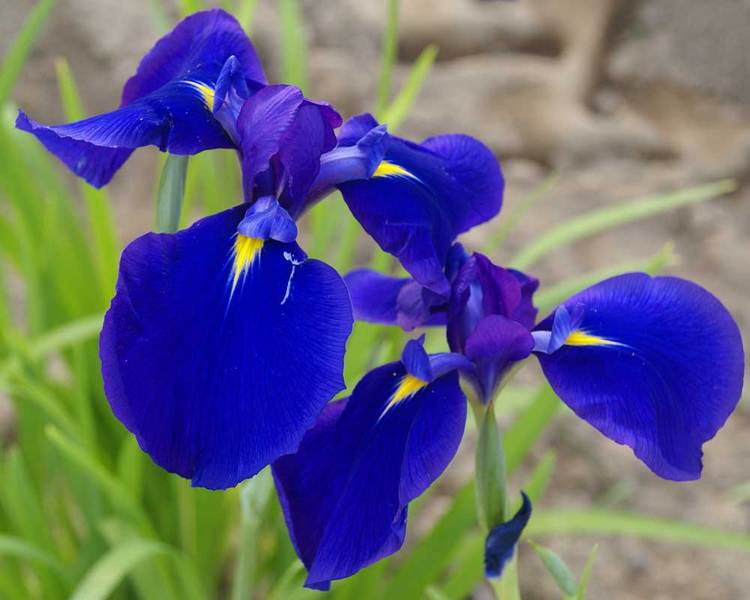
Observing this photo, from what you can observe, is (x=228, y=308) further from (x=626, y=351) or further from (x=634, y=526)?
(x=634, y=526)

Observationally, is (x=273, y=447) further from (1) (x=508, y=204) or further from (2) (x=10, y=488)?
(1) (x=508, y=204)

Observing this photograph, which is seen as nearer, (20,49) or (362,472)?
(362,472)

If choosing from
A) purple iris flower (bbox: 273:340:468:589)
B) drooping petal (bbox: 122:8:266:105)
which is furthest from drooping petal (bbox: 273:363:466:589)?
drooping petal (bbox: 122:8:266:105)

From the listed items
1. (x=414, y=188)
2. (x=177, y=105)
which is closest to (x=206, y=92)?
(x=177, y=105)

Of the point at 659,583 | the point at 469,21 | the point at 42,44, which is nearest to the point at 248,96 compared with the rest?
the point at 659,583

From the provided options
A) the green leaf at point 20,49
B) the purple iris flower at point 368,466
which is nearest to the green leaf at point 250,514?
the purple iris flower at point 368,466

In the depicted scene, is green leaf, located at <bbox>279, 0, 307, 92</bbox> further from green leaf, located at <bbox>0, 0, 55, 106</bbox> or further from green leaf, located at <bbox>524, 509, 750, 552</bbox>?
green leaf, located at <bbox>524, 509, 750, 552</bbox>

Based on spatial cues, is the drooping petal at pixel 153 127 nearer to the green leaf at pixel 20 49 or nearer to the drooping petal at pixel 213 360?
the drooping petal at pixel 213 360
